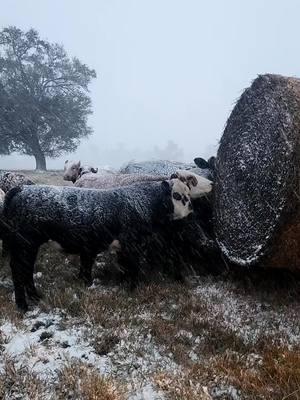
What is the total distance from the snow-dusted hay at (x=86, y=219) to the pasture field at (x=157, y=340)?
0.50 meters

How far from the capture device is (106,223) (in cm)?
636

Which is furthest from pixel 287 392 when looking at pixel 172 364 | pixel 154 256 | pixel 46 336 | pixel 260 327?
pixel 154 256

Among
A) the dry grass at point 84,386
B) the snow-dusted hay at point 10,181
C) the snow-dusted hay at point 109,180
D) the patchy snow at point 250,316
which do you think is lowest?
the patchy snow at point 250,316

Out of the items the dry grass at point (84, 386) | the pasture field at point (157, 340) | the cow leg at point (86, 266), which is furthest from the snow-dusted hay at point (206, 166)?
the dry grass at point (84, 386)

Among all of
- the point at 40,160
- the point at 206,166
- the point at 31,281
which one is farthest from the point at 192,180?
the point at 40,160

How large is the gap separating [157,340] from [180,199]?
2.58m

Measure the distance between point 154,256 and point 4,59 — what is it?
29.4 meters

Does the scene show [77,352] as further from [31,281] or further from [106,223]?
[106,223]

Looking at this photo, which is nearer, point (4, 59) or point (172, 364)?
point (172, 364)

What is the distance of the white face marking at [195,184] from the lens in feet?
23.7

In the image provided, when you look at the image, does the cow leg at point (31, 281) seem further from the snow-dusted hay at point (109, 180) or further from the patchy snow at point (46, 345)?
the snow-dusted hay at point (109, 180)

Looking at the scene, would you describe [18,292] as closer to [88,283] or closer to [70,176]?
[88,283]

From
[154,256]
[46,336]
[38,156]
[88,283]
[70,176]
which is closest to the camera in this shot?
[46,336]

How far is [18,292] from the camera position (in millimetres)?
5883
